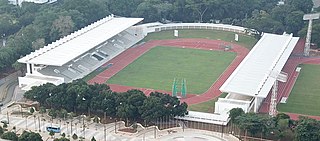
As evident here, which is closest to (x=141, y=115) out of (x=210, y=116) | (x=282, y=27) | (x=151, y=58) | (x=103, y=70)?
(x=210, y=116)

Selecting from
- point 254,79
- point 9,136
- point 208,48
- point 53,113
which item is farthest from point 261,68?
point 9,136

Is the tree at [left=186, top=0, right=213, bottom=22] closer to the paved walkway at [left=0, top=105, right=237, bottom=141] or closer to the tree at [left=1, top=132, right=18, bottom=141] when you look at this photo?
the paved walkway at [left=0, top=105, right=237, bottom=141]

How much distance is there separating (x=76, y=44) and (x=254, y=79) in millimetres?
24333

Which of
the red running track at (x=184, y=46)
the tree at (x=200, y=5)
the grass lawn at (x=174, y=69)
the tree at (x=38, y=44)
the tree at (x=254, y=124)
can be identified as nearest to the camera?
the tree at (x=254, y=124)

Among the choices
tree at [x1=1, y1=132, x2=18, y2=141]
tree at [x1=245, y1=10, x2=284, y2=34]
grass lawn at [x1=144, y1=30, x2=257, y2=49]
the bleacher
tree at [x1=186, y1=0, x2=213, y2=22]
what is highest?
tree at [x1=186, y1=0, x2=213, y2=22]

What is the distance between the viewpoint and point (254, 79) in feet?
176

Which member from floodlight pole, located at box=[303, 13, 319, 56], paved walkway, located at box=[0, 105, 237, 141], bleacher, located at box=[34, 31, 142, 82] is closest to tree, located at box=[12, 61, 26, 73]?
bleacher, located at box=[34, 31, 142, 82]

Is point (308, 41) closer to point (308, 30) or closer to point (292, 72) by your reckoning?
point (308, 30)

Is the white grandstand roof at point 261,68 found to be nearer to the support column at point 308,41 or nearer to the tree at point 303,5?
the support column at point 308,41

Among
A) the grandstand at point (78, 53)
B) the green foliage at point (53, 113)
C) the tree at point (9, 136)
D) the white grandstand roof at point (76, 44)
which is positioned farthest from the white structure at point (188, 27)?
the tree at point (9, 136)

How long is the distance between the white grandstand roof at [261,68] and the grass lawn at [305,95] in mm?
3245

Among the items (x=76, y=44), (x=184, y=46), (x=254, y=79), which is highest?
(x=76, y=44)

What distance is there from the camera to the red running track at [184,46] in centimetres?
5641

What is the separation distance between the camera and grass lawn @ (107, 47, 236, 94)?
60.2 meters
